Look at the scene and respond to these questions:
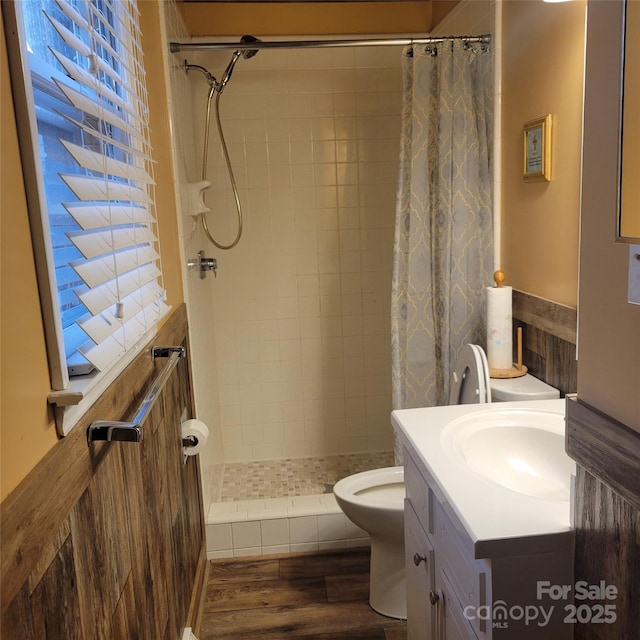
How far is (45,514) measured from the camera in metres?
0.85

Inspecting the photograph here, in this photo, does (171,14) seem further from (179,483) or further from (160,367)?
Answer: (179,483)

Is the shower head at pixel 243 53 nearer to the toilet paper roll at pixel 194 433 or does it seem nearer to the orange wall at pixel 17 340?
the toilet paper roll at pixel 194 433

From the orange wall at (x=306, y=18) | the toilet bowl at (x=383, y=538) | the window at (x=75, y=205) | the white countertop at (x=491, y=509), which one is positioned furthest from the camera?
the orange wall at (x=306, y=18)

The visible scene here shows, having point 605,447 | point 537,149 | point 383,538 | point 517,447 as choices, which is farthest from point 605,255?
point 383,538

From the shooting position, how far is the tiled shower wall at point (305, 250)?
3039 mm

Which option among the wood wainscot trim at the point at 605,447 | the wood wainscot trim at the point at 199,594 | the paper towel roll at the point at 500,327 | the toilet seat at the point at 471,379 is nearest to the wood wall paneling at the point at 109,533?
the wood wainscot trim at the point at 199,594

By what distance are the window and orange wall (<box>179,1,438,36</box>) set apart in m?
1.50

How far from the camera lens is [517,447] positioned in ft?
5.14

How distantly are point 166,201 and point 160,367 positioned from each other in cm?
71

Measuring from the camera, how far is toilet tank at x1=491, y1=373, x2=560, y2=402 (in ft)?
6.25

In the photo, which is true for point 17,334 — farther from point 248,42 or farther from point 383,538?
point 248,42

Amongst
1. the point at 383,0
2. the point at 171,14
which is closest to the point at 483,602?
the point at 171,14

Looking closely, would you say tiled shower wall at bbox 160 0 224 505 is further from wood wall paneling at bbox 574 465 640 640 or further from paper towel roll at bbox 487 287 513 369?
wood wall paneling at bbox 574 465 640 640

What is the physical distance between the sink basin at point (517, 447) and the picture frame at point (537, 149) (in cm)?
82
